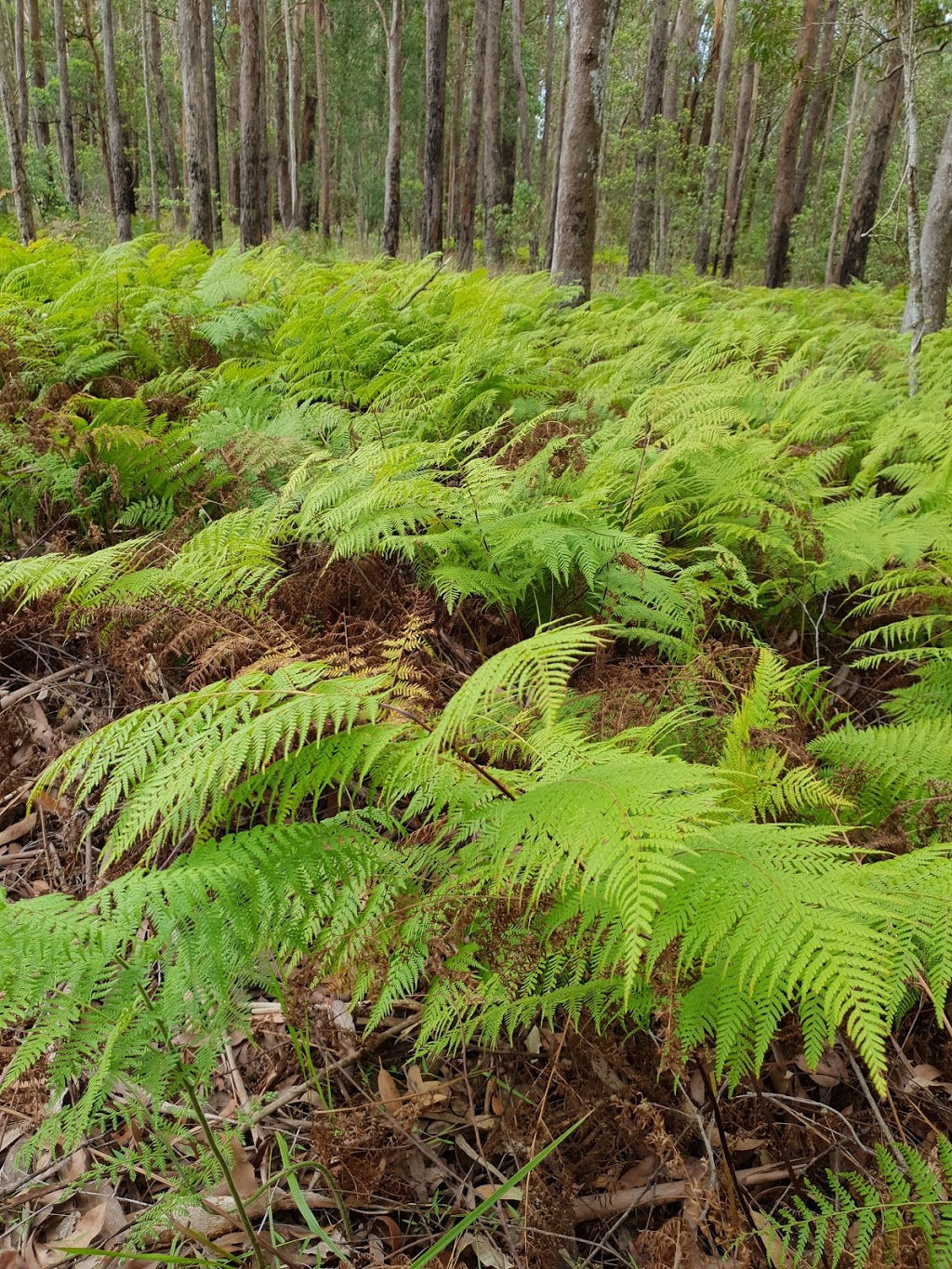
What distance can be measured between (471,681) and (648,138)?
14.0m

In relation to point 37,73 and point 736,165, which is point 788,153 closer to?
point 736,165

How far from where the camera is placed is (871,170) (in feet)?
37.5

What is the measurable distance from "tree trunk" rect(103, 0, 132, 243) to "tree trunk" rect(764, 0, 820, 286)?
9.75 metres

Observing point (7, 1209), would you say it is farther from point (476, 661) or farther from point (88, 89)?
point (88, 89)

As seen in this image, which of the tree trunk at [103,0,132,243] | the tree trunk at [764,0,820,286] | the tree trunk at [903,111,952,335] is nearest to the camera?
the tree trunk at [903,111,952,335]

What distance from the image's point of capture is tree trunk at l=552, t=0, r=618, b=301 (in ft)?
19.3

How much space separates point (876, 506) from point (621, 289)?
25.0 feet

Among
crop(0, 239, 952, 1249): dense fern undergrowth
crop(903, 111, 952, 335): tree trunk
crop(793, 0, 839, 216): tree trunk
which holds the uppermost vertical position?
crop(793, 0, 839, 216): tree trunk

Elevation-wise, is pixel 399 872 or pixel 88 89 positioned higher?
pixel 88 89

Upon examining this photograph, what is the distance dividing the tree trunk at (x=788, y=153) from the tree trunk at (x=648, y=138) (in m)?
2.01

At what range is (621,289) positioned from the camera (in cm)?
945

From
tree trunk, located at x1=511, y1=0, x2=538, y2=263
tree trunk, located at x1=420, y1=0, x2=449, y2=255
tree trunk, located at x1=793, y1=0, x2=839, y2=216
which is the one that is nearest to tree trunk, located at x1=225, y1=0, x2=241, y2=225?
tree trunk, located at x1=511, y1=0, x2=538, y2=263

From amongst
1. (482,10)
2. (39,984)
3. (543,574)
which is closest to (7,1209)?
(39,984)

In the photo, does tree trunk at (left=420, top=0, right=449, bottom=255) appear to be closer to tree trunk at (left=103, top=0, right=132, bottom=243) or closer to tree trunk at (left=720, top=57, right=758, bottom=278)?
tree trunk at (left=103, top=0, right=132, bottom=243)
